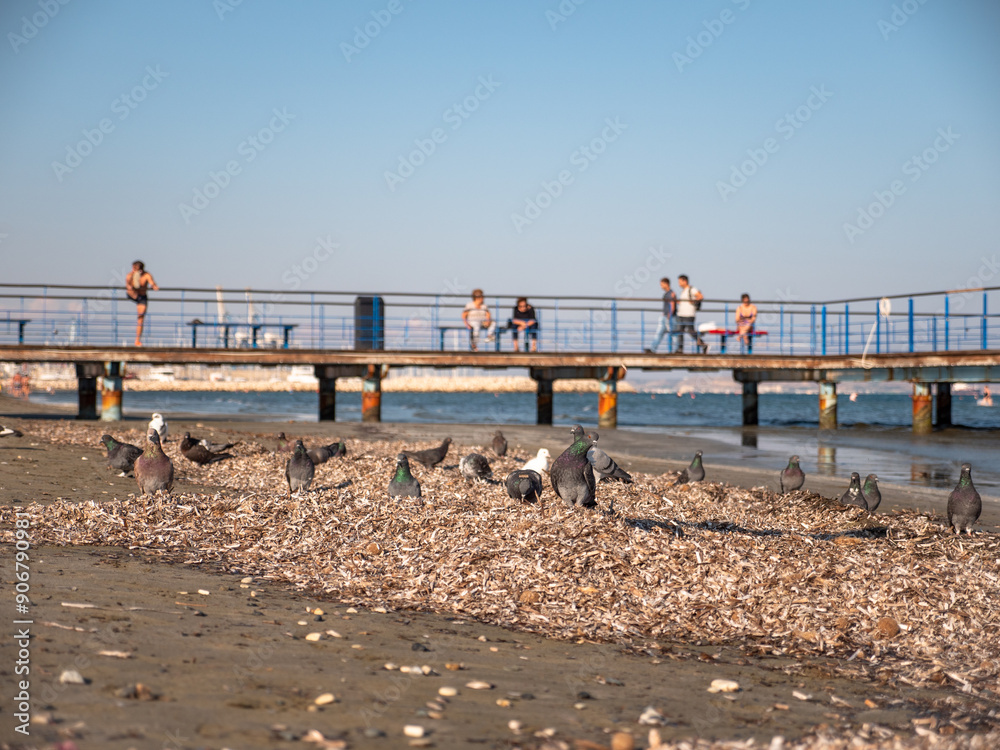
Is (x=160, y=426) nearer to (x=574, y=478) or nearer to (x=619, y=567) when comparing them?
(x=574, y=478)

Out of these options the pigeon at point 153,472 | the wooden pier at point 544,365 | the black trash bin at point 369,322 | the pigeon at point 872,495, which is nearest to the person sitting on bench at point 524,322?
the wooden pier at point 544,365

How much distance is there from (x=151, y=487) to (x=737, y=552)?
6117 millimetres

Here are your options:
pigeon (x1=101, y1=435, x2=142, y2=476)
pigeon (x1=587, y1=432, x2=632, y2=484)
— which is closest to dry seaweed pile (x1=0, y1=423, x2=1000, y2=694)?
pigeon (x1=587, y1=432, x2=632, y2=484)

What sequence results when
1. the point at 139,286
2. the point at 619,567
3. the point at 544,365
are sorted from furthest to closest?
the point at 544,365 → the point at 139,286 → the point at 619,567

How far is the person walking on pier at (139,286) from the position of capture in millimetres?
21891

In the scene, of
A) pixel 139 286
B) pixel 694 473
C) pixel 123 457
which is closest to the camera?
pixel 123 457

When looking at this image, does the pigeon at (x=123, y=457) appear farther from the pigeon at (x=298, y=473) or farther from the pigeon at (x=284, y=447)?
the pigeon at (x=284, y=447)

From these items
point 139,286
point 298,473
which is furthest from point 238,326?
point 298,473

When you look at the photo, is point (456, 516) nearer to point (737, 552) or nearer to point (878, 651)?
point (737, 552)

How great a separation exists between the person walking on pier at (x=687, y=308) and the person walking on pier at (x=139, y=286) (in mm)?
15472

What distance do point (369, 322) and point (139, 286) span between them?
7.50 m

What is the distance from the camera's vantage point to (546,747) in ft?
11.1

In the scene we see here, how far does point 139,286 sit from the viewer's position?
22172mm

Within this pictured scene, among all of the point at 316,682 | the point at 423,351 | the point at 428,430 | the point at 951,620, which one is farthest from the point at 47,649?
the point at 423,351
